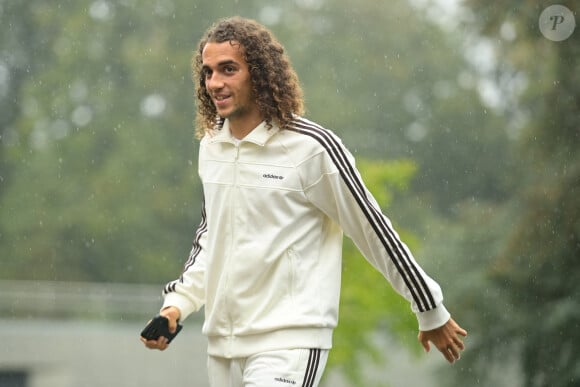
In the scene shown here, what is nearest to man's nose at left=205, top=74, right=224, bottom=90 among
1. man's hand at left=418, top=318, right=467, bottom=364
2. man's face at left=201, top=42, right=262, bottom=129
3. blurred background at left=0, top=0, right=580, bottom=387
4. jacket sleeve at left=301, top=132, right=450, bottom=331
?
man's face at left=201, top=42, right=262, bottom=129

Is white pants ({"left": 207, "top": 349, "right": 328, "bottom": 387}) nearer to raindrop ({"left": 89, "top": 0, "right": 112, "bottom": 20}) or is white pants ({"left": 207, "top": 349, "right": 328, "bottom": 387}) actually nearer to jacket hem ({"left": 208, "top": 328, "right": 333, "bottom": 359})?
jacket hem ({"left": 208, "top": 328, "right": 333, "bottom": 359})

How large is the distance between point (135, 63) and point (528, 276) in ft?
42.8

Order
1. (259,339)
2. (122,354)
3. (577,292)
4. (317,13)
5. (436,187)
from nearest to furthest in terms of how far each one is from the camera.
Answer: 1. (259,339)
2. (577,292)
3. (122,354)
4. (436,187)
5. (317,13)

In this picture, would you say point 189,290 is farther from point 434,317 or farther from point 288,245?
point 434,317

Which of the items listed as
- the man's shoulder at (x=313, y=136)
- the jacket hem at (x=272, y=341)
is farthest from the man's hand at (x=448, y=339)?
the man's shoulder at (x=313, y=136)

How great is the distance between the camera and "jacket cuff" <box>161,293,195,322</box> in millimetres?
3621

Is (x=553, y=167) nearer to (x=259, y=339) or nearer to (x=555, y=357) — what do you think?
(x=555, y=357)

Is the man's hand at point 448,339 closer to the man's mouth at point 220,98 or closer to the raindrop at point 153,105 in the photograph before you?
the man's mouth at point 220,98

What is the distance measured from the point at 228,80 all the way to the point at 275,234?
0.46 metres

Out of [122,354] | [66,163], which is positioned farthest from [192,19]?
[122,354]

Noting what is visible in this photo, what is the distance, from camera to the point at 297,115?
3.55 meters

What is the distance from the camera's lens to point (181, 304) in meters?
3.63

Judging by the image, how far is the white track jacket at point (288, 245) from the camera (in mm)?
3336

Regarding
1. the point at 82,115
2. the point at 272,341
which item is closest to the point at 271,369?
the point at 272,341
